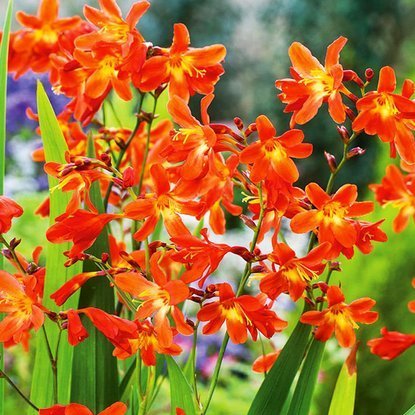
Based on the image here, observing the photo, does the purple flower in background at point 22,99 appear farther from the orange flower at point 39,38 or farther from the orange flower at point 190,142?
the orange flower at point 190,142

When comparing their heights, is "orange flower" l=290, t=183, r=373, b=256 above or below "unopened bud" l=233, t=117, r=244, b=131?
below

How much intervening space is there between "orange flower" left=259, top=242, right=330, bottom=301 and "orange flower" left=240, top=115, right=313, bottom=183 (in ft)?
0.16

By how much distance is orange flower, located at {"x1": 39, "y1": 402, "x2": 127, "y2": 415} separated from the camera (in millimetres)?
590

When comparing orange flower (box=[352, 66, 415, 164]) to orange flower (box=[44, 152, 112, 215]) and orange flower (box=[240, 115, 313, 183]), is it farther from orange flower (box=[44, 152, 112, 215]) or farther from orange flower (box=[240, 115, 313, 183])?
orange flower (box=[44, 152, 112, 215])

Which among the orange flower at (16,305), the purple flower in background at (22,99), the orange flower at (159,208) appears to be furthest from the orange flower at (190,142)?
the purple flower in background at (22,99)

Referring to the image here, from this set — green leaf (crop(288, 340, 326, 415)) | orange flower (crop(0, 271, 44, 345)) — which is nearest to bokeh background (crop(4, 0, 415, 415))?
green leaf (crop(288, 340, 326, 415))

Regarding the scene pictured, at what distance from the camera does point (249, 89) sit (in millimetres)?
7180

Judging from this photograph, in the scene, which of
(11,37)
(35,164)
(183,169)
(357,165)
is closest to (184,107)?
(183,169)

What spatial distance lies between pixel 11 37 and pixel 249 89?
21.0ft

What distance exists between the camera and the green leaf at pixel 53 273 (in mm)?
675

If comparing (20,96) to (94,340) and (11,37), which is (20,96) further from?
(94,340)

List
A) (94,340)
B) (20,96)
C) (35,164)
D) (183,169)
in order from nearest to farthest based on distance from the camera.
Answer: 1. (183,169)
2. (94,340)
3. (20,96)
4. (35,164)

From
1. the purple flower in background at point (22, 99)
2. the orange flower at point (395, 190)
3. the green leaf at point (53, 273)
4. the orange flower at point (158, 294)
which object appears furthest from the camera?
the purple flower in background at point (22, 99)

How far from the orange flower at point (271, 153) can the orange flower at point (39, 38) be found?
287 mm
